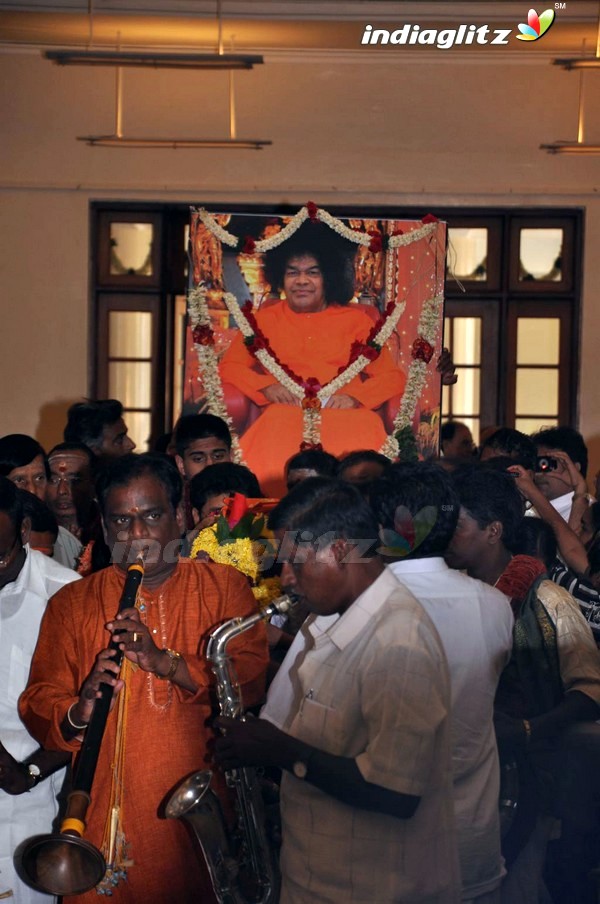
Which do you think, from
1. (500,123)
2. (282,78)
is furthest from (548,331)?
(282,78)

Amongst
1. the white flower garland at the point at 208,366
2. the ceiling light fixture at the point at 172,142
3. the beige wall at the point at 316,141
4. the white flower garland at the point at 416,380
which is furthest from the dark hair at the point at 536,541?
the beige wall at the point at 316,141

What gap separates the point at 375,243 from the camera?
21.3 ft

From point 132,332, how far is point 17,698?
6669mm

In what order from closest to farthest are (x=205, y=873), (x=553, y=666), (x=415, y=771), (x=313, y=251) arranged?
(x=415, y=771), (x=205, y=873), (x=553, y=666), (x=313, y=251)

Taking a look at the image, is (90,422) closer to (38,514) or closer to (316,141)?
(38,514)

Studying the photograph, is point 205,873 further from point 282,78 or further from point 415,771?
point 282,78

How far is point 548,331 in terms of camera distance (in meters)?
9.38

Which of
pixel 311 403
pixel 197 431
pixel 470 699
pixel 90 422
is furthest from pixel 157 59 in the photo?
pixel 470 699

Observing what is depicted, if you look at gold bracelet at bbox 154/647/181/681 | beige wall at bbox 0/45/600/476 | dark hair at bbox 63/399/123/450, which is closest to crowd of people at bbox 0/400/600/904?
gold bracelet at bbox 154/647/181/681

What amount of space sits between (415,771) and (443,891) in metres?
0.30

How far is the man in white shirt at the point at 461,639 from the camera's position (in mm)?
2723

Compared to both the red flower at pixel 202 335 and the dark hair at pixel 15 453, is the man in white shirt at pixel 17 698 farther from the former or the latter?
the red flower at pixel 202 335

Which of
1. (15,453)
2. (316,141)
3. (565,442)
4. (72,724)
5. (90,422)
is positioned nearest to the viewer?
(72,724)

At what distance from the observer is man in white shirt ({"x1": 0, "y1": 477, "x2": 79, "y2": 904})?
291cm
